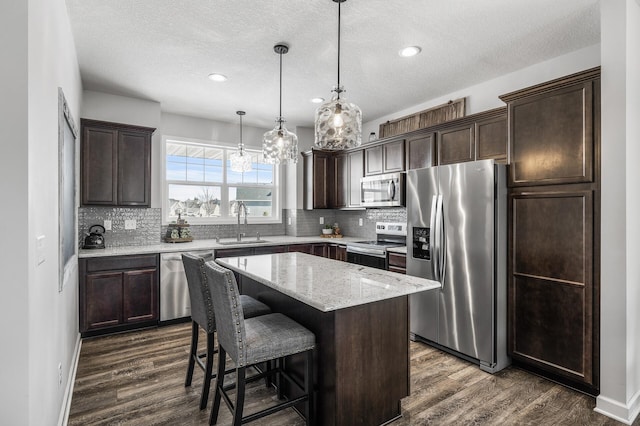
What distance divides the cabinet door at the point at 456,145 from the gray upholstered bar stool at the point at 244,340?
8.52ft

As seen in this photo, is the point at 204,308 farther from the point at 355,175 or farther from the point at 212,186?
the point at 355,175

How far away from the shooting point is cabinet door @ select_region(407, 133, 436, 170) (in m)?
3.97

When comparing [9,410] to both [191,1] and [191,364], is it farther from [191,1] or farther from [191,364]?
[191,1]

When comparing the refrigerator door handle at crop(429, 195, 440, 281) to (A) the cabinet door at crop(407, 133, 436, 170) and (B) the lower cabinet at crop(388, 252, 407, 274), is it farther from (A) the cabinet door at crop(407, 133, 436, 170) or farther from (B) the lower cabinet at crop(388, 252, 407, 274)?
(A) the cabinet door at crop(407, 133, 436, 170)

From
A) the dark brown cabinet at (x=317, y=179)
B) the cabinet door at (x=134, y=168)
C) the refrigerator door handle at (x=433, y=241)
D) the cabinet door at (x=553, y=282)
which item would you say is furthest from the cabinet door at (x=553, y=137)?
the cabinet door at (x=134, y=168)

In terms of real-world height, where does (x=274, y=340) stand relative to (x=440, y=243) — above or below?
below

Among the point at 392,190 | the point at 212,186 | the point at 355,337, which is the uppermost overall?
the point at 212,186

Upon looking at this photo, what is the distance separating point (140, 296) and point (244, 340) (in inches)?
102

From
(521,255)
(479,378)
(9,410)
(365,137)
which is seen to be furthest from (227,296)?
(365,137)

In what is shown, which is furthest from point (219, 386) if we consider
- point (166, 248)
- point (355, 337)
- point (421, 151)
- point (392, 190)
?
point (421, 151)

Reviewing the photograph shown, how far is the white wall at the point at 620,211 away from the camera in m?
2.21

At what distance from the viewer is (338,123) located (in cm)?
223

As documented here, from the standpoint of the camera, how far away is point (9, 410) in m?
1.28

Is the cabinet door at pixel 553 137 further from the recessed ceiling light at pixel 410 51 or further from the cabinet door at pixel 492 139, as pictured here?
the recessed ceiling light at pixel 410 51
